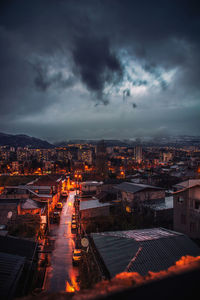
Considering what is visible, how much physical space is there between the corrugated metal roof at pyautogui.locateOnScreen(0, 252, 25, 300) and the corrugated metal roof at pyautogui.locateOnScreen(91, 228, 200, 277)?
8.88 ft

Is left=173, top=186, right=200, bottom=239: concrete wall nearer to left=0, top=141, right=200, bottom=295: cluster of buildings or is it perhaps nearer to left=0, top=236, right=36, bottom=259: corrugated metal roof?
left=0, top=141, right=200, bottom=295: cluster of buildings

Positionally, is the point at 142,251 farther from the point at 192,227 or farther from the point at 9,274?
the point at 192,227

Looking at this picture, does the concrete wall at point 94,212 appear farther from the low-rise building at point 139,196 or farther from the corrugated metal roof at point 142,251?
the corrugated metal roof at point 142,251

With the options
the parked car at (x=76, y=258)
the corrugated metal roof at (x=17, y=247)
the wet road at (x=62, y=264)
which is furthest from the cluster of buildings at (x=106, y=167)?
the corrugated metal roof at (x=17, y=247)

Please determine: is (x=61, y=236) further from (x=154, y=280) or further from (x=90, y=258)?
(x=154, y=280)

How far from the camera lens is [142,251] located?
6359 millimetres

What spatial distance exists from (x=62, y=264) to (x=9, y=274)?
529 centimetres

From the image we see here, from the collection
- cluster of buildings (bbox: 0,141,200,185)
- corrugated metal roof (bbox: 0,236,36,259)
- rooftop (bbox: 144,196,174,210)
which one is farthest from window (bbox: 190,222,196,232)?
cluster of buildings (bbox: 0,141,200,185)

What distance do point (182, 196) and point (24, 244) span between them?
915cm

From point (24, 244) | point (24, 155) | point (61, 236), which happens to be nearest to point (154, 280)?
point (24, 244)

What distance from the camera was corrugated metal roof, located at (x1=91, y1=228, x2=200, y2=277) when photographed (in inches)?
228

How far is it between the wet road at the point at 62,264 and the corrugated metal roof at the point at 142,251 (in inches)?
92.1

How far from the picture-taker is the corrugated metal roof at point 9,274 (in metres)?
4.31

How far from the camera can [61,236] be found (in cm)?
1316
